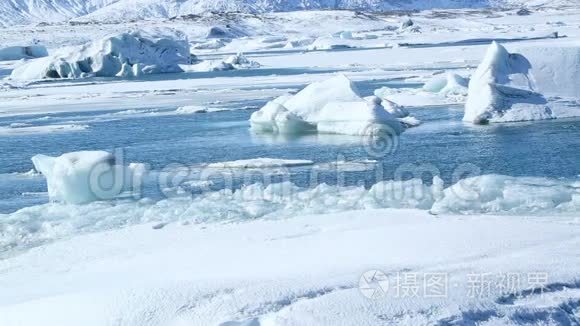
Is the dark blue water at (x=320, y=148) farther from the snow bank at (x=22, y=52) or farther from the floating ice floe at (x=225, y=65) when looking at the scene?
the snow bank at (x=22, y=52)

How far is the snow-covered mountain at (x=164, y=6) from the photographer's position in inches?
4402

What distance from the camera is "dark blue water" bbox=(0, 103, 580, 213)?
7703 millimetres

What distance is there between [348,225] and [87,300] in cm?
196

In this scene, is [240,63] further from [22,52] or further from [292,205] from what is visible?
[292,205]

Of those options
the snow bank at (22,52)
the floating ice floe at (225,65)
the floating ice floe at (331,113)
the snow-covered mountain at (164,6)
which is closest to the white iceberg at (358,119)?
the floating ice floe at (331,113)

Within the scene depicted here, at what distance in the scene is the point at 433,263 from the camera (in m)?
4.21

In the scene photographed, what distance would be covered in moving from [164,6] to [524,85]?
358ft

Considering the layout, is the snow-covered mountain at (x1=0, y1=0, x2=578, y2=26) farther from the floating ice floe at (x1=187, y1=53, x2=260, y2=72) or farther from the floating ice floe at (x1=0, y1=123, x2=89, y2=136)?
the floating ice floe at (x1=0, y1=123, x2=89, y2=136)

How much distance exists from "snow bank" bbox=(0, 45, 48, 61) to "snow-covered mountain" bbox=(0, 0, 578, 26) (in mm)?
63793

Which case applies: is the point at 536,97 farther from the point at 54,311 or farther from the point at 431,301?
the point at 54,311

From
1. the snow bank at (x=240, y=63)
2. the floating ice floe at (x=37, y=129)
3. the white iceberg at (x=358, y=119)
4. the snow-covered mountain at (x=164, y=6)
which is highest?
the snow-covered mountain at (x=164, y=6)

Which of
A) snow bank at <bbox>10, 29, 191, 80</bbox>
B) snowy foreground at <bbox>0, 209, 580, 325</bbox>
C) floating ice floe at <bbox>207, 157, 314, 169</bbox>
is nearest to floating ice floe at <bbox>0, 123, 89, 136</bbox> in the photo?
floating ice floe at <bbox>207, 157, 314, 169</bbox>

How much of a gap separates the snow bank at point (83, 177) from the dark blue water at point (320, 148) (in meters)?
0.29

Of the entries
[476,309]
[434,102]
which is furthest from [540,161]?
[434,102]
